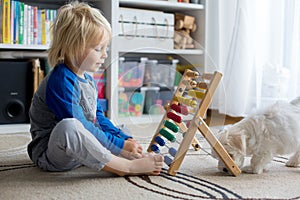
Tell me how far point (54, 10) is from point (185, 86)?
1.09 m

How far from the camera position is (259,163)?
123 centimetres

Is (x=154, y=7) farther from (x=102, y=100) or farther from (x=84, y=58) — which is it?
(x=84, y=58)

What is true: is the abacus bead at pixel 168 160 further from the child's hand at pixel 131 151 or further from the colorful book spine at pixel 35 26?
the colorful book spine at pixel 35 26

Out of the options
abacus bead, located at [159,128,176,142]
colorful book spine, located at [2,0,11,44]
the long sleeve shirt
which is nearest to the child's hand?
the long sleeve shirt

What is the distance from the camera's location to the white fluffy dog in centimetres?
119

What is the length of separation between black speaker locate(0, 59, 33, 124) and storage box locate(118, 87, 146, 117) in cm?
51

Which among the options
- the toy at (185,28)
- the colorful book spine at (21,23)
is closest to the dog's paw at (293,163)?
the toy at (185,28)

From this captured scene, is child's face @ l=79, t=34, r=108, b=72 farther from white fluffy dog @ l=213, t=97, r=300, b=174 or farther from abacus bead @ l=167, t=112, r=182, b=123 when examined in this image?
white fluffy dog @ l=213, t=97, r=300, b=174

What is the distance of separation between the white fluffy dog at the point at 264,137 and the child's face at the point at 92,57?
406mm

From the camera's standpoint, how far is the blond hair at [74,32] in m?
1.23

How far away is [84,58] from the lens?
1.24 meters

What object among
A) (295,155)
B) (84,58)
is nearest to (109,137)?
(84,58)

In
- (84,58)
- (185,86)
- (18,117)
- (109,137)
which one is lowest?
(18,117)

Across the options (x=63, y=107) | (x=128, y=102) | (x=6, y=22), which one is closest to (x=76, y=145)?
(x=63, y=107)
